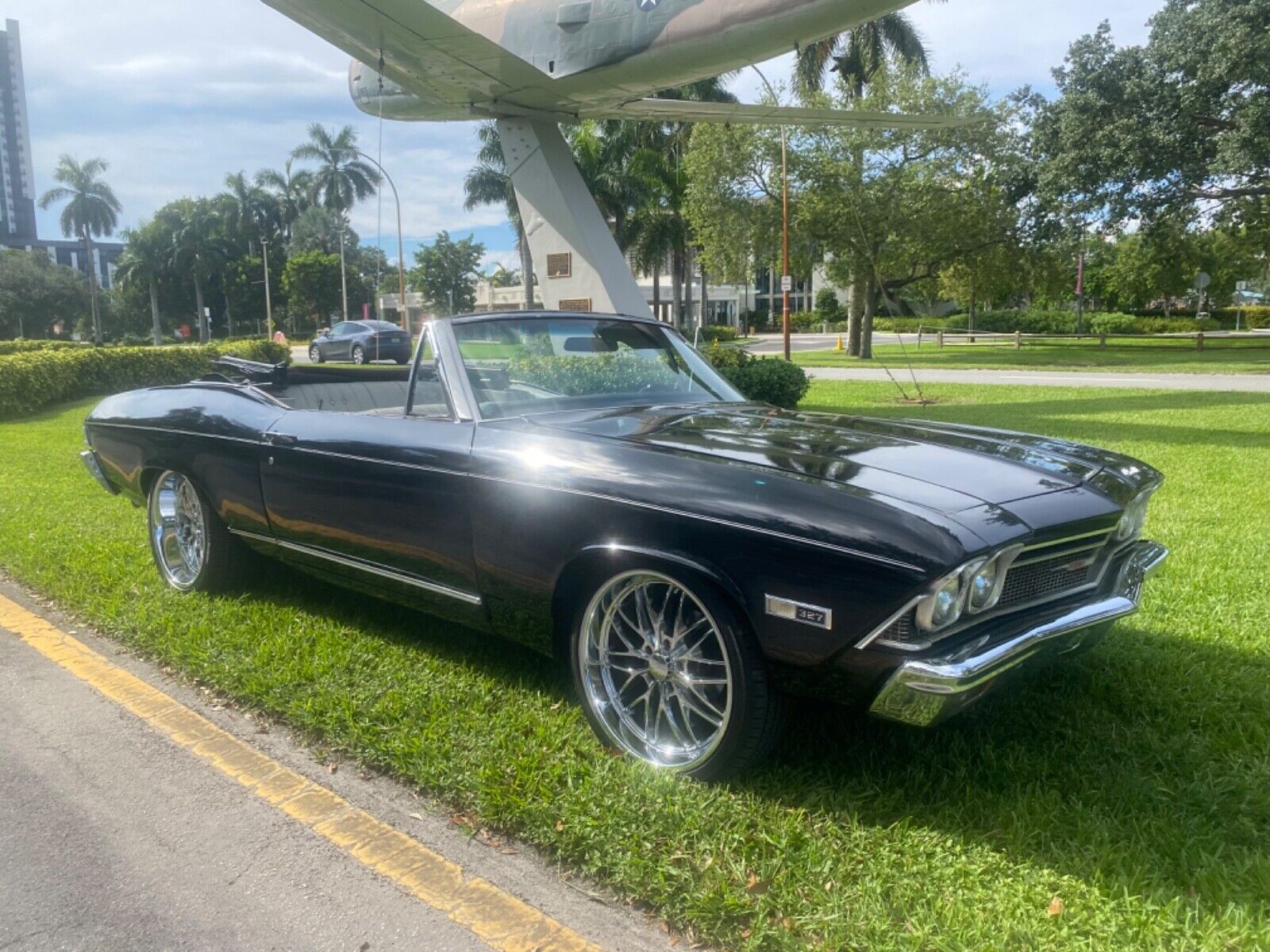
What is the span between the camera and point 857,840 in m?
2.57

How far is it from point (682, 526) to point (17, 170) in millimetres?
171989

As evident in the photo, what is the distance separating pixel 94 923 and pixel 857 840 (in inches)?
75.4

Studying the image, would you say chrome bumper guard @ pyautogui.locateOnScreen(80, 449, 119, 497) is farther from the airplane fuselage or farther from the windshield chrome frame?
the airplane fuselage

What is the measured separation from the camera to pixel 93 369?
17.6 metres

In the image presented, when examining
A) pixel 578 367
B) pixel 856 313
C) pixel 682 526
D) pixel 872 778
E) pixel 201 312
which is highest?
pixel 201 312

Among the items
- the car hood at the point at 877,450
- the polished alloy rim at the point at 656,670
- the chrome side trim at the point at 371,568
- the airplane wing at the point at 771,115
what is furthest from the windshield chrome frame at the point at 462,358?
the airplane wing at the point at 771,115

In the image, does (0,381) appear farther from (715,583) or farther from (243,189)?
(243,189)

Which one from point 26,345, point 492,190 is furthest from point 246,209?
point 26,345

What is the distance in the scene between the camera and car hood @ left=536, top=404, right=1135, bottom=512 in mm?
2740

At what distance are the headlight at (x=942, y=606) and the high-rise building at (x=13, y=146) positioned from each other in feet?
540

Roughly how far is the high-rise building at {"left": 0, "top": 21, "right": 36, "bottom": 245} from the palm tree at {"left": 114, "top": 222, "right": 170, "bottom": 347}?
75.7 meters

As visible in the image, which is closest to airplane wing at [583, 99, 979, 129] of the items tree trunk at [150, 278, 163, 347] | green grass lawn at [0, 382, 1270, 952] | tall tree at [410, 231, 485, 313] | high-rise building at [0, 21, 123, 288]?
green grass lawn at [0, 382, 1270, 952]

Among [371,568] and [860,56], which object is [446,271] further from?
[371,568]

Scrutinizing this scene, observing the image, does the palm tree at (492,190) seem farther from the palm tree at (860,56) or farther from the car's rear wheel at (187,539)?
the car's rear wheel at (187,539)
